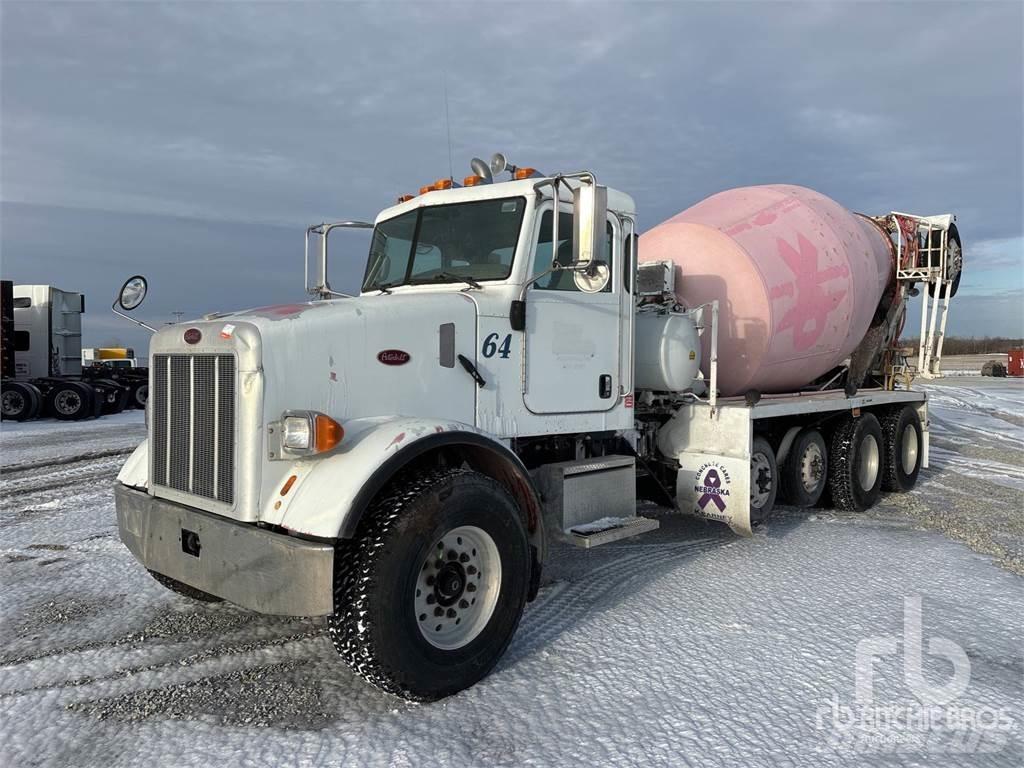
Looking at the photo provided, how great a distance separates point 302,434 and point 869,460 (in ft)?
23.6

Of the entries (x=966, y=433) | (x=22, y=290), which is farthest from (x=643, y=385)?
(x=22, y=290)

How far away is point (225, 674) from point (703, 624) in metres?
2.68

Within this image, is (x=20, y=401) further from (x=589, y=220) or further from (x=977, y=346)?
(x=977, y=346)

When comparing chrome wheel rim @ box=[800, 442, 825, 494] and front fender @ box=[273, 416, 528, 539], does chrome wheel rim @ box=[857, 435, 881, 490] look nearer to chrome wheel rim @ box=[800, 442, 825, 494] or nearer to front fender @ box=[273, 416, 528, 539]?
chrome wheel rim @ box=[800, 442, 825, 494]

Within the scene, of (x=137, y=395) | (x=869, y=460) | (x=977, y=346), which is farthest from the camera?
(x=977, y=346)

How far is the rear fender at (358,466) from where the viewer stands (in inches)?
125

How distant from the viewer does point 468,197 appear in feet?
15.7

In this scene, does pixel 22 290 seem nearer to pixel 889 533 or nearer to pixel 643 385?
pixel 643 385

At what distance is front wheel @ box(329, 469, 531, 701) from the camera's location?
10.4ft

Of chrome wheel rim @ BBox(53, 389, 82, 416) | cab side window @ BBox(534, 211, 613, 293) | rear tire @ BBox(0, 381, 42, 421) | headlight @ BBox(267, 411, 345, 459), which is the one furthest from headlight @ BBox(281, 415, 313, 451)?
rear tire @ BBox(0, 381, 42, 421)

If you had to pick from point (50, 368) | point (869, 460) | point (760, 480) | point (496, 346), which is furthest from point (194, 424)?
point (50, 368)

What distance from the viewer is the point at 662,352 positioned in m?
5.76

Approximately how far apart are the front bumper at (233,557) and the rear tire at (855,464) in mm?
6395

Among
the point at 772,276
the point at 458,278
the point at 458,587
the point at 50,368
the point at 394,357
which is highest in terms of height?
the point at 772,276
